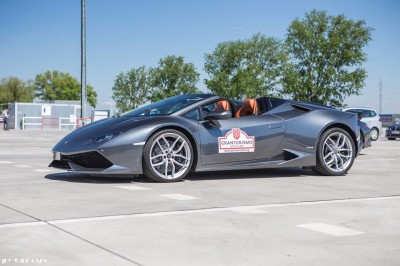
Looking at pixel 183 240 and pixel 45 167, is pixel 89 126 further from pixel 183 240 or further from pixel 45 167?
pixel 183 240

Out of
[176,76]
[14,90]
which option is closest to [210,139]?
[176,76]

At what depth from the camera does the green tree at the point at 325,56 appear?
181 ft

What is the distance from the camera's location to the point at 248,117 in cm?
770

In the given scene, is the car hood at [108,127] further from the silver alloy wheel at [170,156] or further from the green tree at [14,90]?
the green tree at [14,90]

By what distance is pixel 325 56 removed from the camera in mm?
56219

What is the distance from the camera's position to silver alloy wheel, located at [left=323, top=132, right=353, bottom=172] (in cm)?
832

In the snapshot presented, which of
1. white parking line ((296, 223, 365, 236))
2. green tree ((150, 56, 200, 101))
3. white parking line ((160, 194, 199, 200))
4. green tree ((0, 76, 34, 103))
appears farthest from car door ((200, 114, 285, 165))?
green tree ((0, 76, 34, 103))

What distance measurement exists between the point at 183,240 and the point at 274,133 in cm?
429

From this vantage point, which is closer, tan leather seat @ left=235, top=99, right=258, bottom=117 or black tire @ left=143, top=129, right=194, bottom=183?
black tire @ left=143, top=129, right=194, bottom=183

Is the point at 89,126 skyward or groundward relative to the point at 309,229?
skyward

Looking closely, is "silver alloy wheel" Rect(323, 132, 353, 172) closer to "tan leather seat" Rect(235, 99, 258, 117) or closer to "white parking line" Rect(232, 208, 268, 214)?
"tan leather seat" Rect(235, 99, 258, 117)

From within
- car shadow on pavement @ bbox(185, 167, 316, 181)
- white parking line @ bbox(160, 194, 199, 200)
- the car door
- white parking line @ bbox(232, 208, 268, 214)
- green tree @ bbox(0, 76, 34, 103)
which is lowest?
white parking line @ bbox(232, 208, 268, 214)

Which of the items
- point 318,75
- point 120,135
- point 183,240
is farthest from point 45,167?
point 318,75

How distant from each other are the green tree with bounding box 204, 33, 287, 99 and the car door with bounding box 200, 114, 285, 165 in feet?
196
